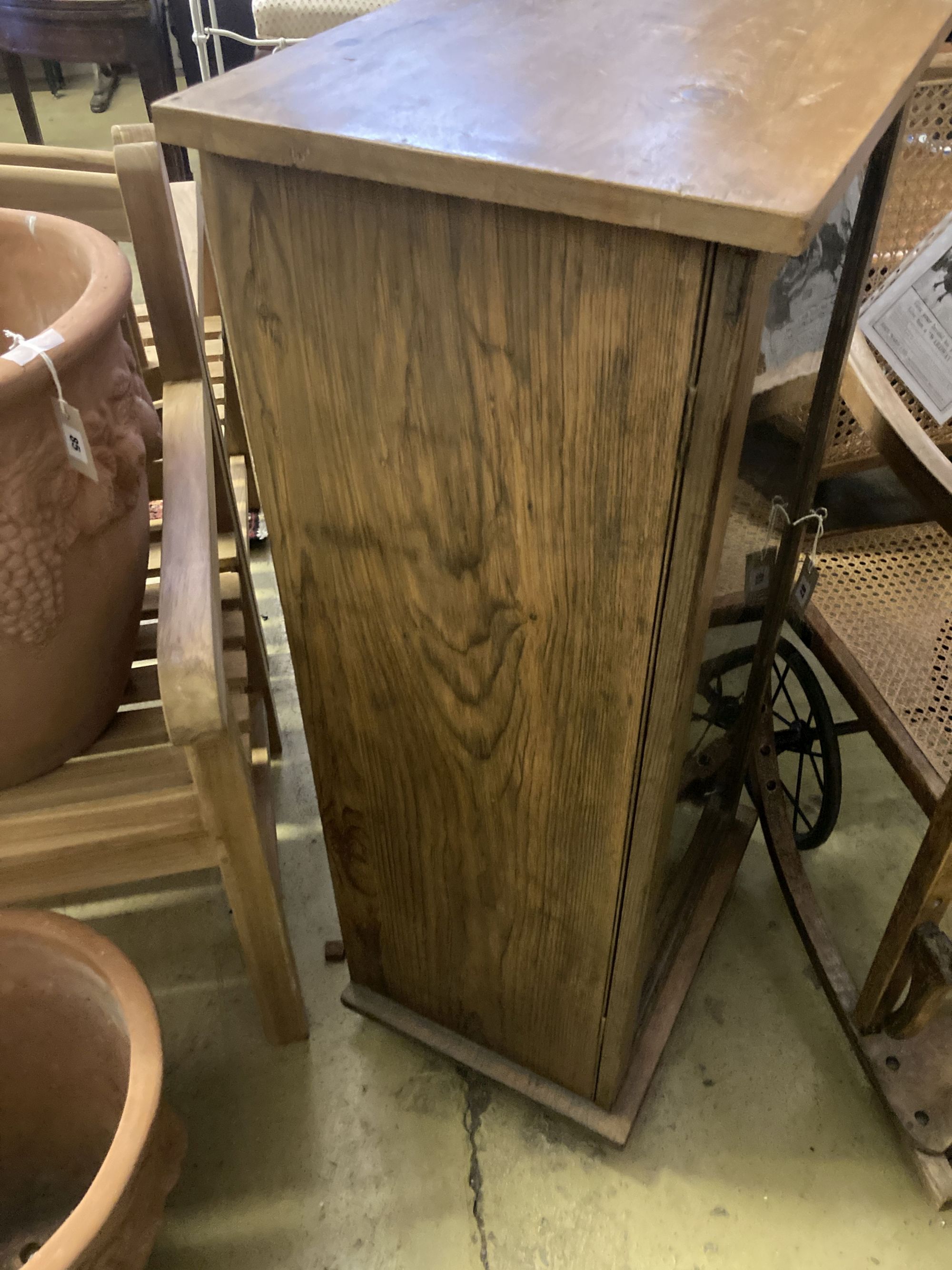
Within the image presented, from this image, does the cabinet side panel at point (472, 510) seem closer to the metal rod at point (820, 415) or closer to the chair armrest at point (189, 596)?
the chair armrest at point (189, 596)

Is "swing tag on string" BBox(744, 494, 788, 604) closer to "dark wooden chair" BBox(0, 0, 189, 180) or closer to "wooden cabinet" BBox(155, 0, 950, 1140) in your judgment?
"wooden cabinet" BBox(155, 0, 950, 1140)

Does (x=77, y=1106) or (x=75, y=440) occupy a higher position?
(x=75, y=440)

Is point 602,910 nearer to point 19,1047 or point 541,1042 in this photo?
point 541,1042

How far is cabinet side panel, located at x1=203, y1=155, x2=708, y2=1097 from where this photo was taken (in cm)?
50

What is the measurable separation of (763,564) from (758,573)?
0.04 feet

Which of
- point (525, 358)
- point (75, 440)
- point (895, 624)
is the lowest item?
point (895, 624)

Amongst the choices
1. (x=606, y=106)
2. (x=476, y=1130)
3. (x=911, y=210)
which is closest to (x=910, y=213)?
(x=911, y=210)

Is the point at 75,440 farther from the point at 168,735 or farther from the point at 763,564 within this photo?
the point at 763,564

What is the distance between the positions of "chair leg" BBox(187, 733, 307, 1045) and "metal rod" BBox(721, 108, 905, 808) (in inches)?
22.2

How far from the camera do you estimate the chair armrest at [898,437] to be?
93 centimetres

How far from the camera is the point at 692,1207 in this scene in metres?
0.97

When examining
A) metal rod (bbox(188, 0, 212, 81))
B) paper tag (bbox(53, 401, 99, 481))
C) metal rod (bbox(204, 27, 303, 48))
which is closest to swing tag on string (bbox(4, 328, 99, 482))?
paper tag (bbox(53, 401, 99, 481))

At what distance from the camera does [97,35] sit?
208 cm

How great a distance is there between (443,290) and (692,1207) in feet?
3.12
